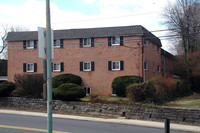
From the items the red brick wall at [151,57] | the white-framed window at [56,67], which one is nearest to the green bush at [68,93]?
the red brick wall at [151,57]

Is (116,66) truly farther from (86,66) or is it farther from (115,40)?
(86,66)

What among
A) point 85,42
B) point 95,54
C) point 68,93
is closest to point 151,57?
point 95,54

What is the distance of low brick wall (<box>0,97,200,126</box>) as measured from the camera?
15328 millimetres

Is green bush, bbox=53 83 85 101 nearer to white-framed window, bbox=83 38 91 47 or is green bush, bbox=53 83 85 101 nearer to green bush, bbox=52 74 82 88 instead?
green bush, bbox=52 74 82 88

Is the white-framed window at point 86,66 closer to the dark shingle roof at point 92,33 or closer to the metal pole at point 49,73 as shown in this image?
the dark shingle roof at point 92,33

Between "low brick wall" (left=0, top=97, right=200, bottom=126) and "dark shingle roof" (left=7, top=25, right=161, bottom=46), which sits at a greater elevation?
"dark shingle roof" (left=7, top=25, right=161, bottom=46)

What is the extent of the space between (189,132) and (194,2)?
27391 millimetres

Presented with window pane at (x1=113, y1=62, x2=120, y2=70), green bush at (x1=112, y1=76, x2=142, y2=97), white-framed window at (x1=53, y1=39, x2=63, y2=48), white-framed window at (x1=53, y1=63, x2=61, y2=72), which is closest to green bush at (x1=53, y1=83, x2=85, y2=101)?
green bush at (x1=112, y1=76, x2=142, y2=97)

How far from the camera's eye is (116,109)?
58.9 ft

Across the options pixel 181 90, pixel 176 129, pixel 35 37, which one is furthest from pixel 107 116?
pixel 35 37

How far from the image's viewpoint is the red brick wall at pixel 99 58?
29.2 metres

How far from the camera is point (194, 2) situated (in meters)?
36.0

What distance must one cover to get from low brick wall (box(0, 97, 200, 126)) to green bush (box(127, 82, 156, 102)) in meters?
1.14

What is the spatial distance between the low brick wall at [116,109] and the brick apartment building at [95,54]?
10514 mm
